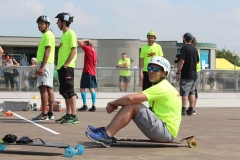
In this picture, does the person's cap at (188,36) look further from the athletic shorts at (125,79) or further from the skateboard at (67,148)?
the athletic shorts at (125,79)

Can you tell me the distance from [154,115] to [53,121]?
448cm

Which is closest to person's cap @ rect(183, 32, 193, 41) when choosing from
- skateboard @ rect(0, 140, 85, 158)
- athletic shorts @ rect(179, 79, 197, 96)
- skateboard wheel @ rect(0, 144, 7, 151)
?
athletic shorts @ rect(179, 79, 197, 96)

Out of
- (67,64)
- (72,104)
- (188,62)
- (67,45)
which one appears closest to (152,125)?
(72,104)

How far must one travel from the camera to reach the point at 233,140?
336 inches

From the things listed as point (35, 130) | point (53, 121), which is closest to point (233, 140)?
point (35, 130)

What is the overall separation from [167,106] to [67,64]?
12.8 feet

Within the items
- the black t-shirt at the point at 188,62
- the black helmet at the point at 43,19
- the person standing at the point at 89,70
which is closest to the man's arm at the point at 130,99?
the black helmet at the point at 43,19

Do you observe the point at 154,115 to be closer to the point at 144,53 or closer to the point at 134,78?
the point at 144,53

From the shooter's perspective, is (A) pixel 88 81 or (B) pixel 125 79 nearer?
(A) pixel 88 81

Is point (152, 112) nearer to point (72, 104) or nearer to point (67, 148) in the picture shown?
point (67, 148)

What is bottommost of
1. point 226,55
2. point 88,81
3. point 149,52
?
point 88,81

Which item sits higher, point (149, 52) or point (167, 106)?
point (149, 52)

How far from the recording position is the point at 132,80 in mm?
22500

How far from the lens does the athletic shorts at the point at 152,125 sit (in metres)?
7.03
